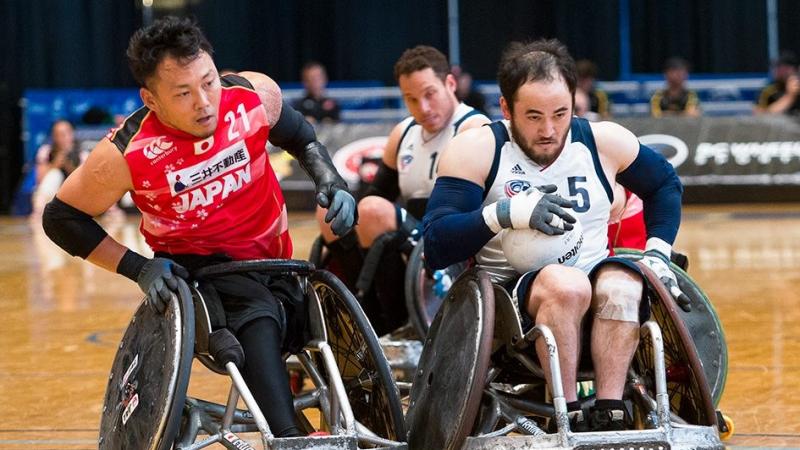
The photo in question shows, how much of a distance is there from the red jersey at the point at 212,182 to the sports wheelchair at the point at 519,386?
21.7 inches

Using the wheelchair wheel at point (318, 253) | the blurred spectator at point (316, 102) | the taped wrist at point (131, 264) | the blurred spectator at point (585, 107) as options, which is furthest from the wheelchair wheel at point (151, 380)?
the blurred spectator at point (316, 102)

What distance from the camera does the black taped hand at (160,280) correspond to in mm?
3303

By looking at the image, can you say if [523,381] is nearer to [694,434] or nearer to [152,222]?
[694,434]

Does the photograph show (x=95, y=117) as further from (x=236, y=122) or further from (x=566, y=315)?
(x=566, y=315)

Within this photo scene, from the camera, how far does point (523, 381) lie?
11.9 ft

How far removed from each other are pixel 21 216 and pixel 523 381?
11623 millimetres

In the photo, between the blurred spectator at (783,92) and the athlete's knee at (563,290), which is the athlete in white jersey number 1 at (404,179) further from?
the blurred spectator at (783,92)

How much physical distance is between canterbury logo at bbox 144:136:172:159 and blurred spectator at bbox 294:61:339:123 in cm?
947

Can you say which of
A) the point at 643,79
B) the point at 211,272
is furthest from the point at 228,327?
the point at 643,79

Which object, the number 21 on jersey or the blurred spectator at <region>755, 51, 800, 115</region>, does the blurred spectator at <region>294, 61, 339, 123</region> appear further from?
the number 21 on jersey

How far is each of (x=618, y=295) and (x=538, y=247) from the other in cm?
25

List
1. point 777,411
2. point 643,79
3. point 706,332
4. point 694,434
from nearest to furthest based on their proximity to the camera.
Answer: point 694,434, point 706,332, point 777,411, point 643,79

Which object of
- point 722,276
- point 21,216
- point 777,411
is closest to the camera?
point 777,411

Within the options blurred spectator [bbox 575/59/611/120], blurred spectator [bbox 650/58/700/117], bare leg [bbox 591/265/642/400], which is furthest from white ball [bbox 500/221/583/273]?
blurred spectator [bbox 650/58/700/117]
